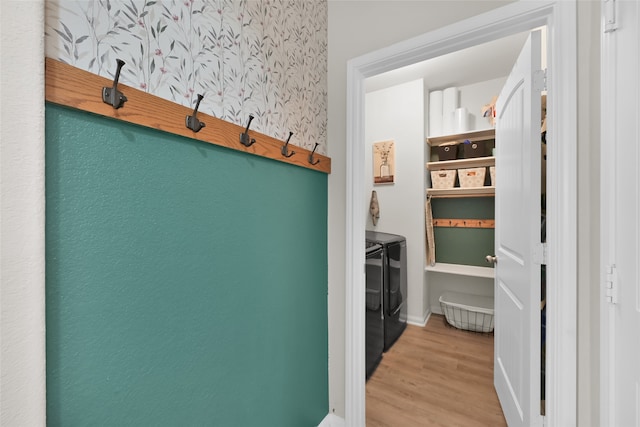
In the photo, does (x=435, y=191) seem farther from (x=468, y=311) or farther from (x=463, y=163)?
(x=468, y=311)

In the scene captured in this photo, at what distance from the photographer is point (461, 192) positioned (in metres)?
3.08

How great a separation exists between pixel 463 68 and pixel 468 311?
2535 mm

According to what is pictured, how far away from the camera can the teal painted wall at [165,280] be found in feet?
1.94

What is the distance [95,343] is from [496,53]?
345cm

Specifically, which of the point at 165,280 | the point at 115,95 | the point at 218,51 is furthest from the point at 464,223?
the point at 115,95

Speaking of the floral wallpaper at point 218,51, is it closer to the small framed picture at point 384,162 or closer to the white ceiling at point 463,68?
the white ceiling at point 463,68

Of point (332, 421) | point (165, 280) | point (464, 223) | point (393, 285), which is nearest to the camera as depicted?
point (165, 280)

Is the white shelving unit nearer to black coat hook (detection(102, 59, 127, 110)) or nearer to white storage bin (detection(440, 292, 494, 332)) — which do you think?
white storage bin (detection(440, 292, 494, 332))

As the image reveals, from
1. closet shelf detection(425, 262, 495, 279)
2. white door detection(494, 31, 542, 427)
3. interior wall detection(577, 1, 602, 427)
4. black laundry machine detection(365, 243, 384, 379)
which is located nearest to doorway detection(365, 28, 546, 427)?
closet shelf detection(425, 262, 495, 279)

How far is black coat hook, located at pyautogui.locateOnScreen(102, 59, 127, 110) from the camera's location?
24.8 inches

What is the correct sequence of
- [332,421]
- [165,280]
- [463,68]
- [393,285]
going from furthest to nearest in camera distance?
[463,68], [393,285], [332,421], [165,280]

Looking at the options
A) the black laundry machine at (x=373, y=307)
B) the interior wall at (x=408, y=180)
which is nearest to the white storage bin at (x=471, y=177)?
the interior wall at (x=408, y=180)
